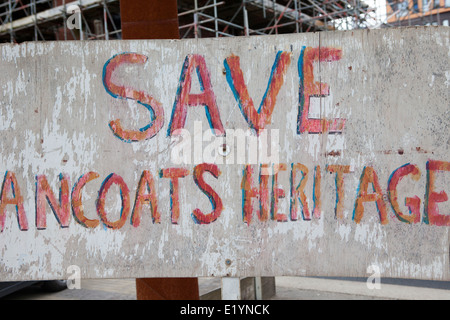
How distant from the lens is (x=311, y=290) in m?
6.39

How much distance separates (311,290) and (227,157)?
17.0 ft

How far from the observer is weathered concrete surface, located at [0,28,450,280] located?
1.63 m

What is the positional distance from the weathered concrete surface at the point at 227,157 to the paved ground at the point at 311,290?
13.8ft

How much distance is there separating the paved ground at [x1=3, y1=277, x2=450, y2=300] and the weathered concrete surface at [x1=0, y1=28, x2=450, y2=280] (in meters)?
4.21

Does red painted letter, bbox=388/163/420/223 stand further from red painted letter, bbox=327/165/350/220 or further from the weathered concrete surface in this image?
red painted letter, bbox=327/165/350/220

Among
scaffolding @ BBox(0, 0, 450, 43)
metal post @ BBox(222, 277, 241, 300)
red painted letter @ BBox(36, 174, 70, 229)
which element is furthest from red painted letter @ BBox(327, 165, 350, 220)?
scaffolding @ BBox(0, 0, 450, 43)

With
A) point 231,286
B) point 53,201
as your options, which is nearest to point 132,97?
point 53,201

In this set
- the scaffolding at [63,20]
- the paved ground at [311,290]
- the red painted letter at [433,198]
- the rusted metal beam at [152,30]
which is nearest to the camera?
the red painted letter at [433,198]

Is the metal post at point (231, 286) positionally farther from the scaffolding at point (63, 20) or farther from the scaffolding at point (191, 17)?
the scaffolding at point (63, 20)

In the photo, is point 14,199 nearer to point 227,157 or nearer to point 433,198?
point 227,157

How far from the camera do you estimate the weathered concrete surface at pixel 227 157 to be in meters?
1.63

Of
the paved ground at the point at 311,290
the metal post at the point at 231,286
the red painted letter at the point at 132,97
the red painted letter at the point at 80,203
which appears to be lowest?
the paved ground at the point at 311,290

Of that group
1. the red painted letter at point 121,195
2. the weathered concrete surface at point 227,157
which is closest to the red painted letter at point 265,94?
the weathered concrete surface at point 227,157

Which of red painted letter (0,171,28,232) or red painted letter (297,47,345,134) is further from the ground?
red painted letter (297,47,345,134)
